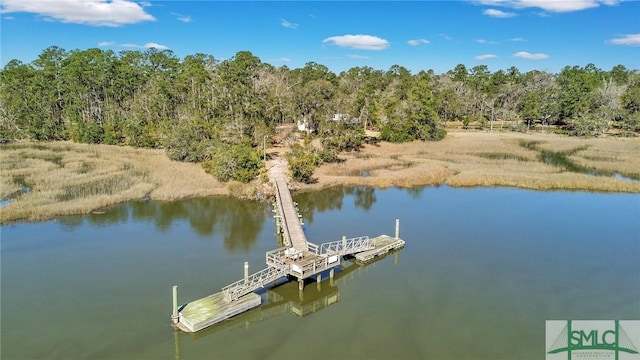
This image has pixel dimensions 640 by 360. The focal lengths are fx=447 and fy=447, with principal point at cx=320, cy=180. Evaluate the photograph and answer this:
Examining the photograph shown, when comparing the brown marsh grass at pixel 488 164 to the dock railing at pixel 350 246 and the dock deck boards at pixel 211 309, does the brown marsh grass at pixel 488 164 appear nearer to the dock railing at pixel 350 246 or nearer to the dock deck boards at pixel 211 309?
the dock railing at pixel 350 246

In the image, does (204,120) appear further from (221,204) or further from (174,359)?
(174,359)

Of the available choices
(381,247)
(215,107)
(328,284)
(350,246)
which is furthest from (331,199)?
(215,107)

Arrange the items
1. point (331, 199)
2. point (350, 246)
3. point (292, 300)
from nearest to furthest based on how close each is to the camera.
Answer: point (292, 300) → point (350, 246) → point (331, 199)

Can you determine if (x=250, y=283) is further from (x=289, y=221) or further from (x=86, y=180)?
(x=86, y=180)

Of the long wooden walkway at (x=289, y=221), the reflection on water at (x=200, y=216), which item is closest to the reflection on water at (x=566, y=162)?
the long wooden walkway at (x=289, y=221)

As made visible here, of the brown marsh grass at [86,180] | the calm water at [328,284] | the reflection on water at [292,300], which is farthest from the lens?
the brown marsh grass at [86,180]

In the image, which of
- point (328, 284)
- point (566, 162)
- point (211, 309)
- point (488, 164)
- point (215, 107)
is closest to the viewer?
point (211, 309)

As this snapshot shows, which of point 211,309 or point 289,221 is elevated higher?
point 289,221

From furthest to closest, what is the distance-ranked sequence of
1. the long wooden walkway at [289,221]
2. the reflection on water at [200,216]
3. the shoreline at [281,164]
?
the shoreline at [281,164] < the reflection on water at [200,216] < the long wooden walkway at [289,221]
